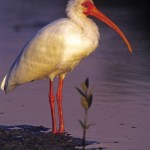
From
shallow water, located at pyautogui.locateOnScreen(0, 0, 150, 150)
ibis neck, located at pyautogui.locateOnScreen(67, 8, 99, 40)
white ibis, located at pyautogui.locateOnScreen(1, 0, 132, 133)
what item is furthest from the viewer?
ibis neck, located at pyautogui.locateOnScreen(67, 8, 99, 40)

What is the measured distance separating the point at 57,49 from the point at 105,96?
2045 mm

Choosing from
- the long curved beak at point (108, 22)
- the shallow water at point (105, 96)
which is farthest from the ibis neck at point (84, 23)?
the shallow water at point (105, 96)

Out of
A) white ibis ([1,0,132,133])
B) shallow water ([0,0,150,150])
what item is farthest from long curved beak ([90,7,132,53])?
shallow water ([0,0,150,150])

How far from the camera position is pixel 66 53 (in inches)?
480

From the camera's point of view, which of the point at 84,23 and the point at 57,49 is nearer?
the point at 57,49

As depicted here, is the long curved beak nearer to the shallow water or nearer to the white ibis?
Answer: the white ibis

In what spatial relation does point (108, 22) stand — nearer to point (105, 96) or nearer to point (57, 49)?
point (57, 49)

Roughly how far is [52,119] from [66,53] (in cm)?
96

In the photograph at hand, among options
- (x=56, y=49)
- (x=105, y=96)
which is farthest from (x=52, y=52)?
(x=105, y=96)

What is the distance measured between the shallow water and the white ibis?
472 millimetres

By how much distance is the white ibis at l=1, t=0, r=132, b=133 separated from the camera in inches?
478

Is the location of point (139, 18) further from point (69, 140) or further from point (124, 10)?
point (69, 140)

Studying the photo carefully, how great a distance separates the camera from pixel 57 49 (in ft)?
40.1

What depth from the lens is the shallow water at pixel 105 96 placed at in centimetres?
1195
